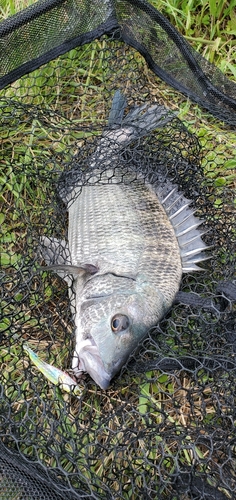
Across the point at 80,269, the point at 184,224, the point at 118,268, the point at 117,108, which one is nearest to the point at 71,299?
the point at 80,269

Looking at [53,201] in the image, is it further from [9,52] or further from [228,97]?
[228,97]

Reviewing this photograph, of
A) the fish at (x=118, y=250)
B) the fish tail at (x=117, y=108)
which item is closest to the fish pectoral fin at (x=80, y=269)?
the fish at (x=118, y=250)

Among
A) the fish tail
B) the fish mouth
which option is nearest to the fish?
the fish mouth

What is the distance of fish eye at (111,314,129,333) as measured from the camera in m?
2.63

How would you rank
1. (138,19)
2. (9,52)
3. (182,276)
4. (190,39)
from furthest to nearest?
1. (190,39)
2. (138,19)
3. (9,52)
4. (182,276)

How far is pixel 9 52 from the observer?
10.6 ft

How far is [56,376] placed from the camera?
279 centimetres

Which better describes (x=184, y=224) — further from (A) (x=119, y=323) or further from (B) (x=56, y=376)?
(B) (x=56, y=376)

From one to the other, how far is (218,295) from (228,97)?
68.4 inches

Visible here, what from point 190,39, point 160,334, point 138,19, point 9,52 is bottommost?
point 160,334

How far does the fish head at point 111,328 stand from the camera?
2582mm

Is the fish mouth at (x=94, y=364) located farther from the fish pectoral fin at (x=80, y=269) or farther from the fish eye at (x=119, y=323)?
the fish pectoral fin at (x=80, y=269)

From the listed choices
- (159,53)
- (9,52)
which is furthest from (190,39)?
(9,52)

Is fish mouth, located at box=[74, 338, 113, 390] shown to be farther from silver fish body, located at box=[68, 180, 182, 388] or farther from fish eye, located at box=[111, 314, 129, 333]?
fish eye, located at box=[111, 314, 129, 333]
